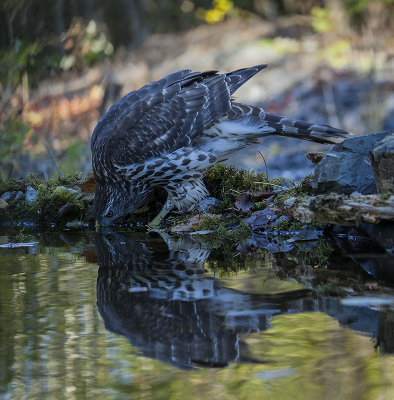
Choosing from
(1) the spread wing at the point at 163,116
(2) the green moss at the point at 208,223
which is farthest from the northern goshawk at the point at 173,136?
(2) the green moss at the point at 208,223

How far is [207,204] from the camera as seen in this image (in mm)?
6152

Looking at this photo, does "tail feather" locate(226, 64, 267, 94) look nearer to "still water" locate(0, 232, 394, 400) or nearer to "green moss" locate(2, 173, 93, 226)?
"green moss" locate(2, 173, 93, 226)

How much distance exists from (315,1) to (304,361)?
20.8m

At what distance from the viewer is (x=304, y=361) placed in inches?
92.3

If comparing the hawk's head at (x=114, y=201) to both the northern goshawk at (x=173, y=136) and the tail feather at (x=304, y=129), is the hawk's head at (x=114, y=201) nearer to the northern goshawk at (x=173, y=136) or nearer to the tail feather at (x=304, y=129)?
the northern goshawk at (x=173, y=136)

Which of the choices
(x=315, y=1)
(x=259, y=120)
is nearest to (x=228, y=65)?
(x=315, y=1)

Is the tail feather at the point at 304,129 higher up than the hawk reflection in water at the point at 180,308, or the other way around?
the tail feather at the point at 304,129

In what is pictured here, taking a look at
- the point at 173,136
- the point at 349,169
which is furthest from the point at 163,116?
the point at 349,169

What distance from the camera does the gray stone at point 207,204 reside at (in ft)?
20.0

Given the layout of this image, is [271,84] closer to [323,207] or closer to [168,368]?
[323,207]

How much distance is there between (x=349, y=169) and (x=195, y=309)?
2457mm

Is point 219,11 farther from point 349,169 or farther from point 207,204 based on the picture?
point 349,169

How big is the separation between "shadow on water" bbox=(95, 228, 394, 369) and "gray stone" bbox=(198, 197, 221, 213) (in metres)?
1.74

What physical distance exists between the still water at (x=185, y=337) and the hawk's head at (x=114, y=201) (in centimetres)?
206
